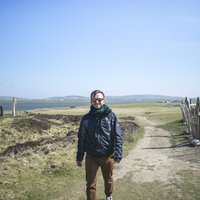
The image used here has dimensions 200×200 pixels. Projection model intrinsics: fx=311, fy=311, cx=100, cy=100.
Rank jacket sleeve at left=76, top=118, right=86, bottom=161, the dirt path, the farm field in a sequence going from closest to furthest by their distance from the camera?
jacket sleeve at left=76, top=118, right=86, bottom=161, the farm field, the dirt path

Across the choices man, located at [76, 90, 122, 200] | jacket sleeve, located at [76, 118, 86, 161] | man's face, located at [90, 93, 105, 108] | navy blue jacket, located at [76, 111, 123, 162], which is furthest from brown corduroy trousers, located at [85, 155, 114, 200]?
man's face, located at [90, 93, 105, 108]

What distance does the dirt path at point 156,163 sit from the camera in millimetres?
11902

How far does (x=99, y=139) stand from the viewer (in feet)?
24.3

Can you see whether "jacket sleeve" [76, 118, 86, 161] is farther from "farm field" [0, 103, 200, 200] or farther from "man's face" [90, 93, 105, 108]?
"farm field" [0, 103, 200, 200]

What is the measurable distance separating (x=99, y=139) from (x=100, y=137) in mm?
53

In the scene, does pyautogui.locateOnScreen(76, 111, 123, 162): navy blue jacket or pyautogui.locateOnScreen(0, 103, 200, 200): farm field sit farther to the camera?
pyautogui.locateOnScreen(0, 103, 200, 200): farm field

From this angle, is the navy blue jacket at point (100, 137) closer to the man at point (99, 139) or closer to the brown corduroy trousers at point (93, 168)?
the man at point (99, 139)

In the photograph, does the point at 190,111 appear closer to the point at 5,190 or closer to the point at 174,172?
the point at 174,172

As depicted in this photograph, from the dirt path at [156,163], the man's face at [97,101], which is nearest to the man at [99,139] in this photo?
the man's face at [97,101]

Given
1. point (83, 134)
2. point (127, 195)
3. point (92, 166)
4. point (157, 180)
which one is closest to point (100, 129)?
point (83, 134)

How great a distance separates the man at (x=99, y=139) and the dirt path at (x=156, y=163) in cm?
422

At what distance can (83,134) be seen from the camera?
24.9ft

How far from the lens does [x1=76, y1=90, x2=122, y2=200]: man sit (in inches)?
293

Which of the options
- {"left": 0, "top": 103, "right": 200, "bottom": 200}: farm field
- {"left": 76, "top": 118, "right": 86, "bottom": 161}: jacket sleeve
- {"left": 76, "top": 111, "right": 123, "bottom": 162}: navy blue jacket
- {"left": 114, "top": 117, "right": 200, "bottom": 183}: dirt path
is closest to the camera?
{"left": 76, "top": 111, "right": 123, "bottom": 162}: navy blue jacket
